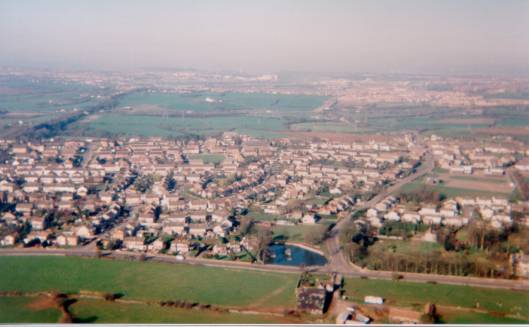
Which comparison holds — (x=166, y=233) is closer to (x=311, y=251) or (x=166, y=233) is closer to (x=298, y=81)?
(x=311, y=251)

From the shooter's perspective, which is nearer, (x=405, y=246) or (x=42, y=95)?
(x=405, y=246)

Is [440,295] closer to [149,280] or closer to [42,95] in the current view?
[149,280]

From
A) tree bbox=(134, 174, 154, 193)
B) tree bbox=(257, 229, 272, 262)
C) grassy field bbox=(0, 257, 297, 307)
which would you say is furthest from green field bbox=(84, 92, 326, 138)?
grassy field bbox=(0, 257, 297, 307)

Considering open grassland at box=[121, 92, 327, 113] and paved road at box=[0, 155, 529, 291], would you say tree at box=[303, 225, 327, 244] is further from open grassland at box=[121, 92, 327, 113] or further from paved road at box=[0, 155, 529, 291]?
open grassland at box=[121, 92, 327, 113]

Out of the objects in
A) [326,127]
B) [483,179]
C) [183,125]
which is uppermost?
[326,127]

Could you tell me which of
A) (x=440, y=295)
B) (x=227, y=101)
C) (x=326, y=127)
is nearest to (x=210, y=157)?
(x=326, y=127)

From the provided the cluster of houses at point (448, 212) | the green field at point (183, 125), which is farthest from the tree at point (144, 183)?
the cluster of houses at point (448, 212)
